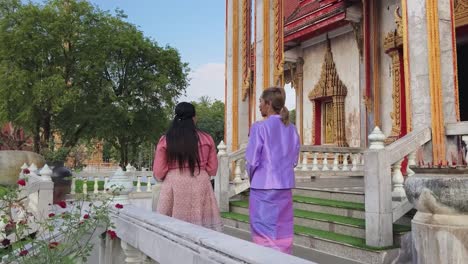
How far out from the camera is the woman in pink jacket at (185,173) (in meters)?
3.63

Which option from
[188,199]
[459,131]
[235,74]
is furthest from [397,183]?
[235,74]

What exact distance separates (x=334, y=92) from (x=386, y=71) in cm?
227

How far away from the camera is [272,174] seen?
3848mm

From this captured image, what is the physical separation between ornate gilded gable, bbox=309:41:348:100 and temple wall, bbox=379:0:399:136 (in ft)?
5.98

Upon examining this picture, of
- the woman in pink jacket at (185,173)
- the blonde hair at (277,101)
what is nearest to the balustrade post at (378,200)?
the blonde hair at (277,101)

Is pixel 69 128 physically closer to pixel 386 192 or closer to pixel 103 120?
pixel 103 120

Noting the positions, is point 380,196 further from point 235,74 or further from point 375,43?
point 235,74

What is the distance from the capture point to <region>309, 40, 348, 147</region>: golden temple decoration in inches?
547

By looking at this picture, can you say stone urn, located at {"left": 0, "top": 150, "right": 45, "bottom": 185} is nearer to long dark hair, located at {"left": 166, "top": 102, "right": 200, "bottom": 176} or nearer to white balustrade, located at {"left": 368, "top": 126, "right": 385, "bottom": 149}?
white balustrade, located at {"left": 368, "top": 126, "right": 385, "bottom": 149}

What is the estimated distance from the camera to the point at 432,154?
6.27 metres

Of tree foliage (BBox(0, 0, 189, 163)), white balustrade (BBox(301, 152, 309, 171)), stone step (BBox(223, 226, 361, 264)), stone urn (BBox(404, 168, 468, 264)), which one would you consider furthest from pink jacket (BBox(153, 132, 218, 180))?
tree foliage (BBox(0, 0, 189, 163))

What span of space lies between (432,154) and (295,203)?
2.50 metres

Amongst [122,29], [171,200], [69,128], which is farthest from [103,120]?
[171,200]

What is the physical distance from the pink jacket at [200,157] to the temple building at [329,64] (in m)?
6.14
